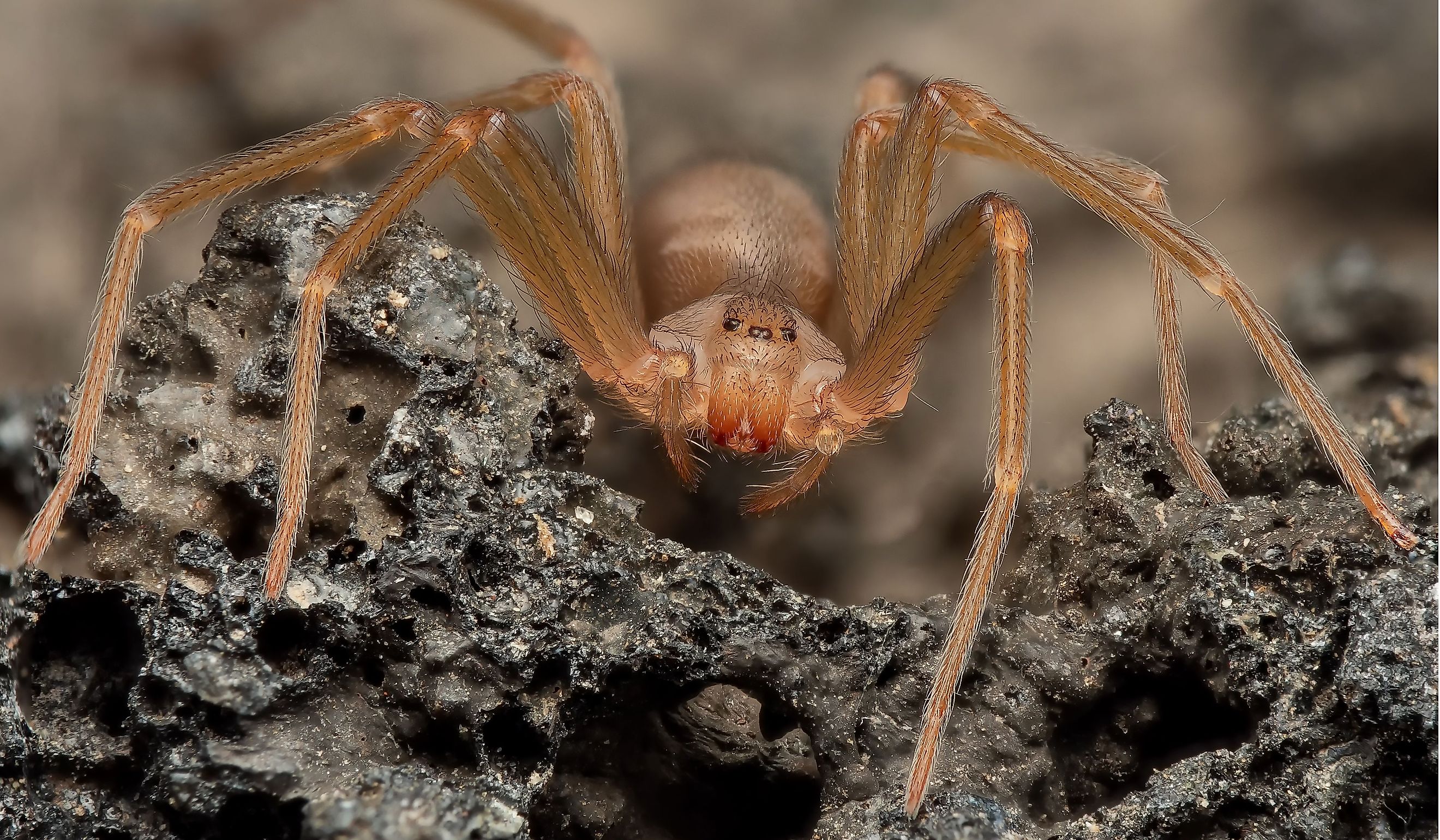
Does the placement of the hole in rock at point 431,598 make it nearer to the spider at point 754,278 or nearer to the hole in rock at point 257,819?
the spider at point 754,278

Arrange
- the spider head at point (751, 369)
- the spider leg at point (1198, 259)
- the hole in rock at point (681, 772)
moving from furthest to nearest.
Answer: the spider head at point (751, 369) → the spider leg at point (1198, 259) → the hole in rock at point (681, 772)

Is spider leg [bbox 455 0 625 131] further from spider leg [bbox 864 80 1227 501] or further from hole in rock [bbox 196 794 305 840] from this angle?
hole in rock [bbox 196 794 305 840]

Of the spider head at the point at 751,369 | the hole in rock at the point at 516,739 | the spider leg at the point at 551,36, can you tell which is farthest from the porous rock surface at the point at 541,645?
the spider leg at the point at 551,36

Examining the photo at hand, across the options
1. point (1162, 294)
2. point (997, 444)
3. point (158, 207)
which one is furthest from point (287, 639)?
point (1162, 294)

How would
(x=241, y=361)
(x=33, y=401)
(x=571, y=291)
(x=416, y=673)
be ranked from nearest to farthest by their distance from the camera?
(x=416, y=673)
(x=241, y=361)
(x=571, y=291)
(x=33, y=401)

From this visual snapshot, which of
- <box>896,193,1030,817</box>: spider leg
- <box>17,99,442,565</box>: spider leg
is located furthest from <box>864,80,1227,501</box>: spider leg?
<box>17,99,442,565</box>: spider leg

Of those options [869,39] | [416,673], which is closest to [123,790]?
[416,673]

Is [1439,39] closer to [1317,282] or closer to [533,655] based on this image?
[1317,282]
